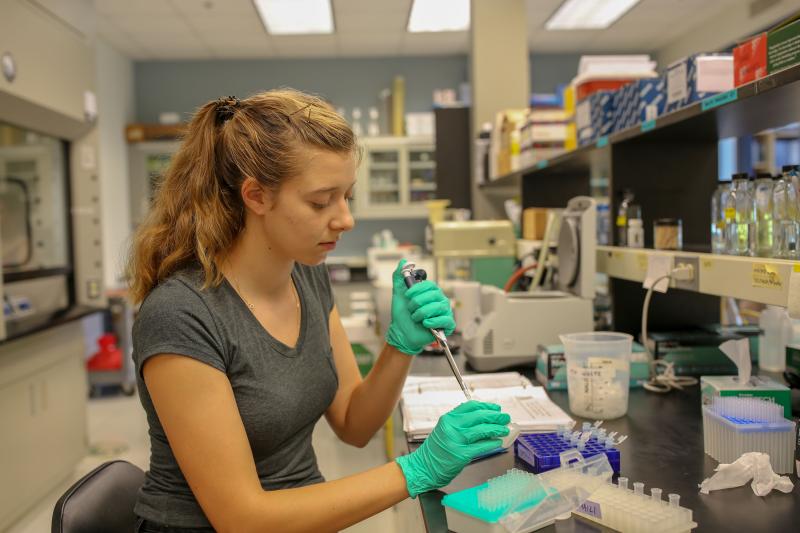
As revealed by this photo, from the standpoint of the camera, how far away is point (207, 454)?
3.36 feet

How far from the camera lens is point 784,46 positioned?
1206 mm

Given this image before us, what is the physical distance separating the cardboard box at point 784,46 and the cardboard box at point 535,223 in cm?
160

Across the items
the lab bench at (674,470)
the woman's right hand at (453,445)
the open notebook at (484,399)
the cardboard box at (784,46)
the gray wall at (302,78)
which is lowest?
the lab bench at (674,470)

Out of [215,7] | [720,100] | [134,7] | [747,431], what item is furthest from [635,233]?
[134,7]

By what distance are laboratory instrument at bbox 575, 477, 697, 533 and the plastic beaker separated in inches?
19.2

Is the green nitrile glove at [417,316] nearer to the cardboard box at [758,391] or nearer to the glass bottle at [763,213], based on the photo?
the cardboard box at [758,391]

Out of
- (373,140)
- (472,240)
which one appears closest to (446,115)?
(472,240)

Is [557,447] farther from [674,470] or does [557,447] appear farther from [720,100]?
[720,100]

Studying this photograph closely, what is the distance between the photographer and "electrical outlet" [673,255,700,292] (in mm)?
1494

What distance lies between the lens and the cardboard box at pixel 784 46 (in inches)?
45.9

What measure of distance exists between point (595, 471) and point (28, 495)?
2.76 meters

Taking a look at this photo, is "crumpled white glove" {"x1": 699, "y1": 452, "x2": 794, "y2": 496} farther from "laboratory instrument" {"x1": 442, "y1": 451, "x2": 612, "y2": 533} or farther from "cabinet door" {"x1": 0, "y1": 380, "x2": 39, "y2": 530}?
"cabinet door" {"x1": 0, "y1": 380, "x2": 39, "y2": 530}

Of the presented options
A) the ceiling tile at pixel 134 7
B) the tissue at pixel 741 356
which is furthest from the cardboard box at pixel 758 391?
the ceiling tile at pixel 134 7

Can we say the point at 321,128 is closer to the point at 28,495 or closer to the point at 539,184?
the point at 539,184
